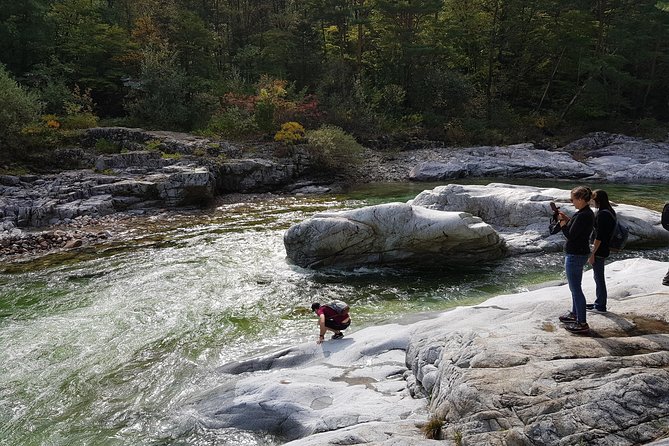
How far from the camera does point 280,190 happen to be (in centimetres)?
2317

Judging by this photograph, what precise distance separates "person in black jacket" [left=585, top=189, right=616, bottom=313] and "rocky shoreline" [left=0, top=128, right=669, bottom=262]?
1425 centimetres

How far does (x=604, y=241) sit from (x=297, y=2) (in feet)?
156

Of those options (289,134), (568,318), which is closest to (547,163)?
Answer: (289,134)

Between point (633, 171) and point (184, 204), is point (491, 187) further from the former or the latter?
point (633, 171)

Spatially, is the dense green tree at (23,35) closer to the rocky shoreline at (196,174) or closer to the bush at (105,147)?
the rocky shoreline at (196,174)

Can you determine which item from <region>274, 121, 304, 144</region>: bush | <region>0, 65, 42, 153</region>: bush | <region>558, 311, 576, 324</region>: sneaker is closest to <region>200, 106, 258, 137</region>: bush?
<region>274, 121, 304, 144</region>: bush

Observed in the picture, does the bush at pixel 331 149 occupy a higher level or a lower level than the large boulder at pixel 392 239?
higher

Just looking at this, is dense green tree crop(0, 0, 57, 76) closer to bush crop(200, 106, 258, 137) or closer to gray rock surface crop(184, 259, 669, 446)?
bush crop(200, 106, 258, 137)

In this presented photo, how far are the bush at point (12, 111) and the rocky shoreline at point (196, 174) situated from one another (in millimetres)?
2393

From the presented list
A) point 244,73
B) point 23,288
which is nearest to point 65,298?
point 23,288

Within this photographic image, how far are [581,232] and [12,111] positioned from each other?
77.5 feet

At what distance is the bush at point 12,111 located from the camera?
64.2 ft

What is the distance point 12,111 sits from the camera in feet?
65.5

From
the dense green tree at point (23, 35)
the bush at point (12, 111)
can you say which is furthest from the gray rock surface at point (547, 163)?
the dense green tree at point (23, 35)
